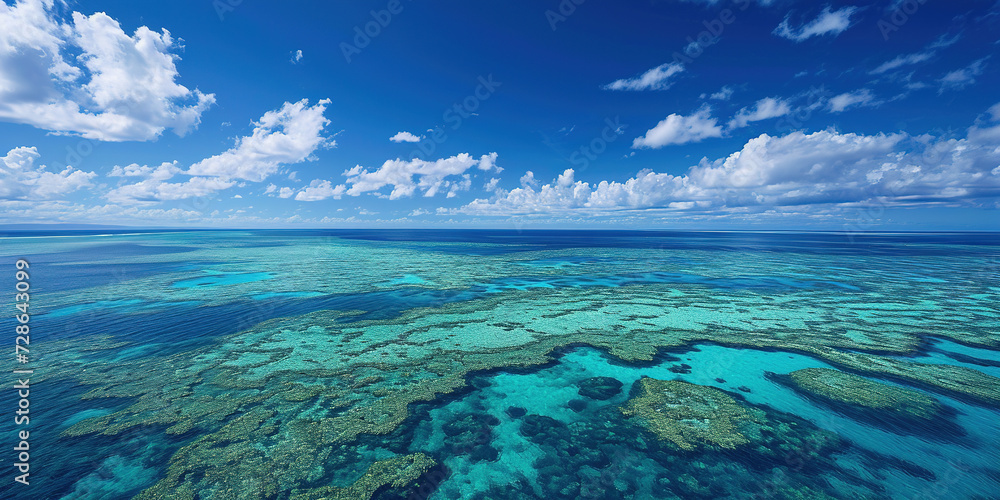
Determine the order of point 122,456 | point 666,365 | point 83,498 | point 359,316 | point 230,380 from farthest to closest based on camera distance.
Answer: point 359,316 → point 666,365 → point 230,380 → point 122,456 → point 83,498

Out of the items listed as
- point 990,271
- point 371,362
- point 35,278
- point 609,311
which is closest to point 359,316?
point 371,362

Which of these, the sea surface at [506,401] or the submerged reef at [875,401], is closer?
the sea surface at [506,401]

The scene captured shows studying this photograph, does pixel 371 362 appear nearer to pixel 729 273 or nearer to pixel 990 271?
pixel 729 273

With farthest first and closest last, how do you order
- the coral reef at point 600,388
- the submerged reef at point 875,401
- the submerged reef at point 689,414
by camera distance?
the coral reef at point 600,388
the submerged reef at point 875,401
the submerged reef at point 689,414

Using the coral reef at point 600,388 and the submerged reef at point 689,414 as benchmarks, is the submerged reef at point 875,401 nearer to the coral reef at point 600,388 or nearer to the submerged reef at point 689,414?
the submerged reef at point 689,414

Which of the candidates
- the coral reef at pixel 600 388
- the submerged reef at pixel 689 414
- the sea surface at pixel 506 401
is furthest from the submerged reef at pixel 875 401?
the coral reef at pixel 600 388

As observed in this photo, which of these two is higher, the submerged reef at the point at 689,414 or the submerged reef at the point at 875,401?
the submerged reef at the point at 875,401

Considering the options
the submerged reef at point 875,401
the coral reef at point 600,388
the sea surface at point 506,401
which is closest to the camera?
the sea surface at point 506,401

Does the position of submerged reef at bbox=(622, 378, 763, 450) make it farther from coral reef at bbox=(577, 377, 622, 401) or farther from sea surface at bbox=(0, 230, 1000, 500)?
coral reef at bbox=(577, 377, 622, 401)
